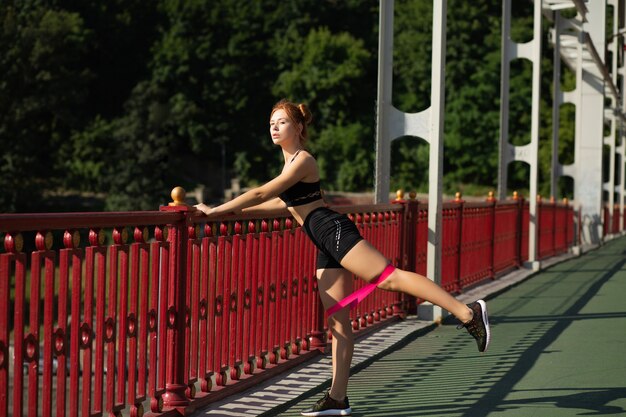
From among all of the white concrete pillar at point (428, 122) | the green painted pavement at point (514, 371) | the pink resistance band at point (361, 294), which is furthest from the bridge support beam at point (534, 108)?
the pink resistance band at point (361, 294)

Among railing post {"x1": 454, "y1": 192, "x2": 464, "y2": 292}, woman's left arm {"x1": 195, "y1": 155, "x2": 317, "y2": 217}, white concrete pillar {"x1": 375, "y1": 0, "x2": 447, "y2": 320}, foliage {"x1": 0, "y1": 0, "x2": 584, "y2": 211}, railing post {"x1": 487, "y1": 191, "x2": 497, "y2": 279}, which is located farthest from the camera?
foliage {"x1": 0, "y1": 0, "x2": 584, "y2": 211}

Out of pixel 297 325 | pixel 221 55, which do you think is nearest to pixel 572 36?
pixel 297 325

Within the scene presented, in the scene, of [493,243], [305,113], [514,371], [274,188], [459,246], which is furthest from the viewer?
[493,243]

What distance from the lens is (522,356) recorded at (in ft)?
31.9

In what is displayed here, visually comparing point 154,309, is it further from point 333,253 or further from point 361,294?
point 361,294

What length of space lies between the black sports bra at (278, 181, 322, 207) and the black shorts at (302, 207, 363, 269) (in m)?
0.08

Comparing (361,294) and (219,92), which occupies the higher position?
(219,92)

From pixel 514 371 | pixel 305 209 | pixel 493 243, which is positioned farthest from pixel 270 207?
pixel 493 243

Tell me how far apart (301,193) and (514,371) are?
2.92 meters

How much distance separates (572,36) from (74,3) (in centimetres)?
5877

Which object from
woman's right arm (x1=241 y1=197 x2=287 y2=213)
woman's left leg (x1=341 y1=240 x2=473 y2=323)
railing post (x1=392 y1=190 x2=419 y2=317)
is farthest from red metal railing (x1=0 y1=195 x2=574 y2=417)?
railing post (x1=392 y1=190 x2=419 y2=317)

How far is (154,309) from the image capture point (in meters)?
6.60

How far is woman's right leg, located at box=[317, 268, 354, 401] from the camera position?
22.6 ft

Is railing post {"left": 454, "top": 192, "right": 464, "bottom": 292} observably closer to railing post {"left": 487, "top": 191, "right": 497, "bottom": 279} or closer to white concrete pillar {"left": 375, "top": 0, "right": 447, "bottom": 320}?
white concrete pillar {"left": 375, "top": 0, "right": 447, "bottom": 320}
